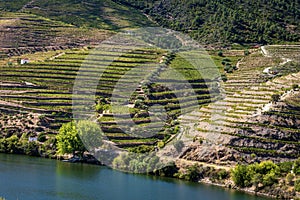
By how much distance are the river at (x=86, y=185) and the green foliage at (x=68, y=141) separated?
7.59 feet

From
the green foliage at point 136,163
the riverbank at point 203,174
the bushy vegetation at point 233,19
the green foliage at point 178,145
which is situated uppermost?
the bushy vegetation at point 233,19

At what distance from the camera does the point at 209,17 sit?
11525cm

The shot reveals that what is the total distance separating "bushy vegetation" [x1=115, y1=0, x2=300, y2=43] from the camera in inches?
4252

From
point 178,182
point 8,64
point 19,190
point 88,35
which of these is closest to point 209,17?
point 88,35

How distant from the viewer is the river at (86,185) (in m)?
54.8

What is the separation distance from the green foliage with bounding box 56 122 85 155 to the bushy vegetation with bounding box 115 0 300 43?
41.0m

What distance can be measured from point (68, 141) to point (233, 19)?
4890cm

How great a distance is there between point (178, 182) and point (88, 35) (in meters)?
44.5

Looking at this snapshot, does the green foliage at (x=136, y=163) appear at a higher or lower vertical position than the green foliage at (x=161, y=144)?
lower

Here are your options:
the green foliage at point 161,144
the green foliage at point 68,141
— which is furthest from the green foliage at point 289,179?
the green foliage at point 68,141

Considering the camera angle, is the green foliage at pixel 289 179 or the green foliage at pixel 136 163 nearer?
the green foliage at pixel 289 179

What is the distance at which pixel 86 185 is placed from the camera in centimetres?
5841

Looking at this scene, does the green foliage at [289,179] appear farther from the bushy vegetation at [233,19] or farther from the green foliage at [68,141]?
the bushy vegetation at [233,19]

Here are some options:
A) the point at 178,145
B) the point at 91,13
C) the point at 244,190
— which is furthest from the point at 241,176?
the point at 91,13
